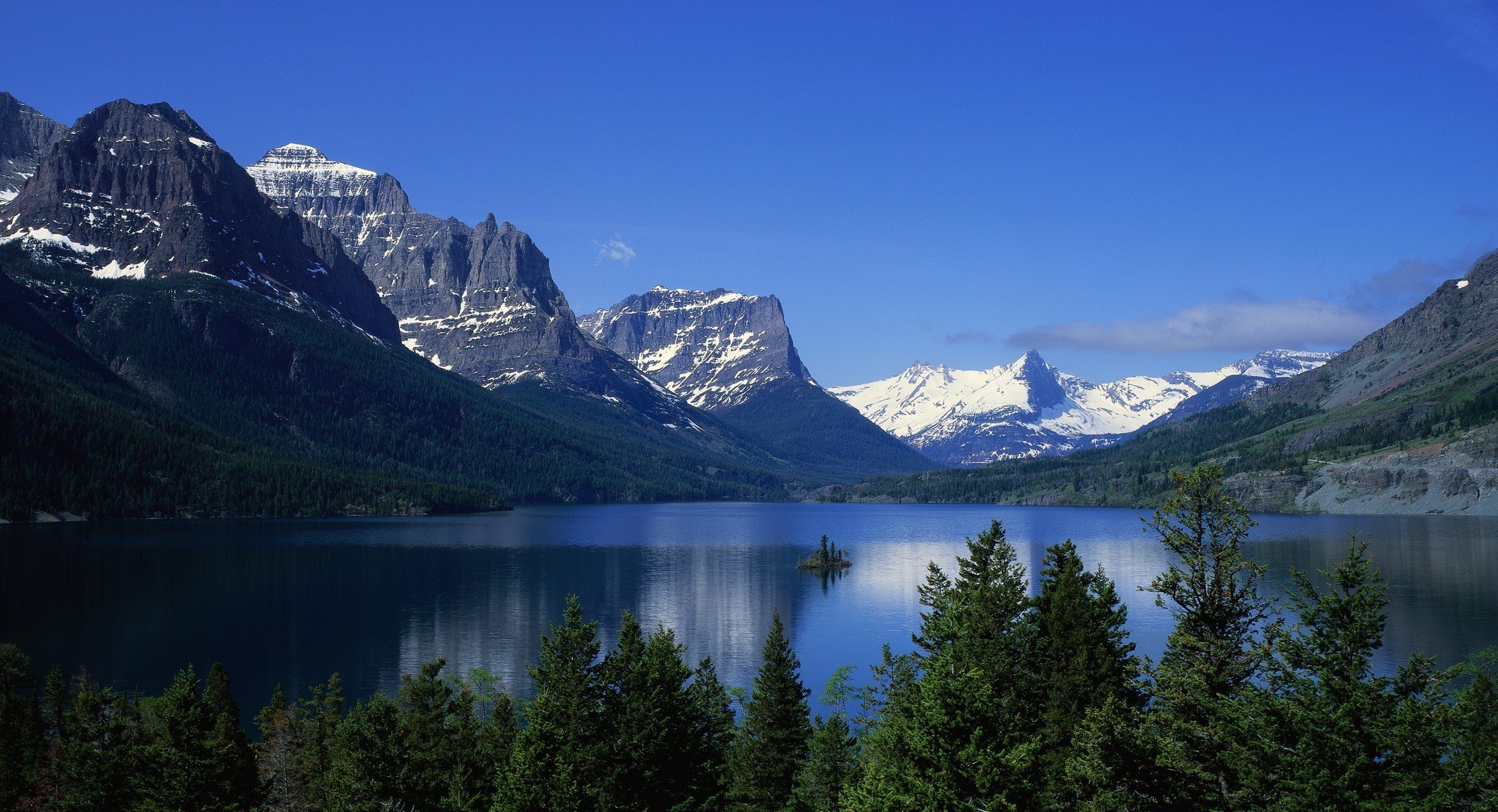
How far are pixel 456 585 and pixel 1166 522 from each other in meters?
118

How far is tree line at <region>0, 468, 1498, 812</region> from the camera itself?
88.2 ft

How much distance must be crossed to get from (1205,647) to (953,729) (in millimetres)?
8919

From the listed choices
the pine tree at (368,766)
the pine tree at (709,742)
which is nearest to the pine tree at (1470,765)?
the pine tree at (709,742)

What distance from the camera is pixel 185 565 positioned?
148125 millimetres

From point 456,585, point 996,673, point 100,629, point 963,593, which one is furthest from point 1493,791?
point 456,585

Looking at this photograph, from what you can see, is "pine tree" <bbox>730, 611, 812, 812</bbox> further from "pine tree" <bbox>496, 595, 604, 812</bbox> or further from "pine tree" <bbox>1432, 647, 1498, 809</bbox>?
"pine tree" <bbox>1432, 647, 1498, 809</bbox>

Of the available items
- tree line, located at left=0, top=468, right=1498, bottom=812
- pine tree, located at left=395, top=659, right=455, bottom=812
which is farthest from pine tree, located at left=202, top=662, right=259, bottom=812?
pine tree, located at left=395, top=659, right=455, bottom=812

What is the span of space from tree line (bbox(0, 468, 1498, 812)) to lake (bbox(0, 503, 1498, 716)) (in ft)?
90.7

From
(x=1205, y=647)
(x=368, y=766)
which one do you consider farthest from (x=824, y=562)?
(x=1205, y=647)

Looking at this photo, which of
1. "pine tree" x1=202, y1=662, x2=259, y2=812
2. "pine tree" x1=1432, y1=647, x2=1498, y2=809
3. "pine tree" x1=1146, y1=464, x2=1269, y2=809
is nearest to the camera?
"pine tree" x1=1432, y1=647, x2=1498, y2=809

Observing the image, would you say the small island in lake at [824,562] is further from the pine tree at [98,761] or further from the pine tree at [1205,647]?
the pine tree at [1205,647]

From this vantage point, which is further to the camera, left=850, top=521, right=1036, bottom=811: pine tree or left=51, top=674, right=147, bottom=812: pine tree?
left=51, top=674, right=147, bottom=812: pine tree

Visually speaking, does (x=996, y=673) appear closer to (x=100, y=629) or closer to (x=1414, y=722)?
(x=1414, y=722)

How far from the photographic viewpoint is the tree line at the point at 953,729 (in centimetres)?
2689
